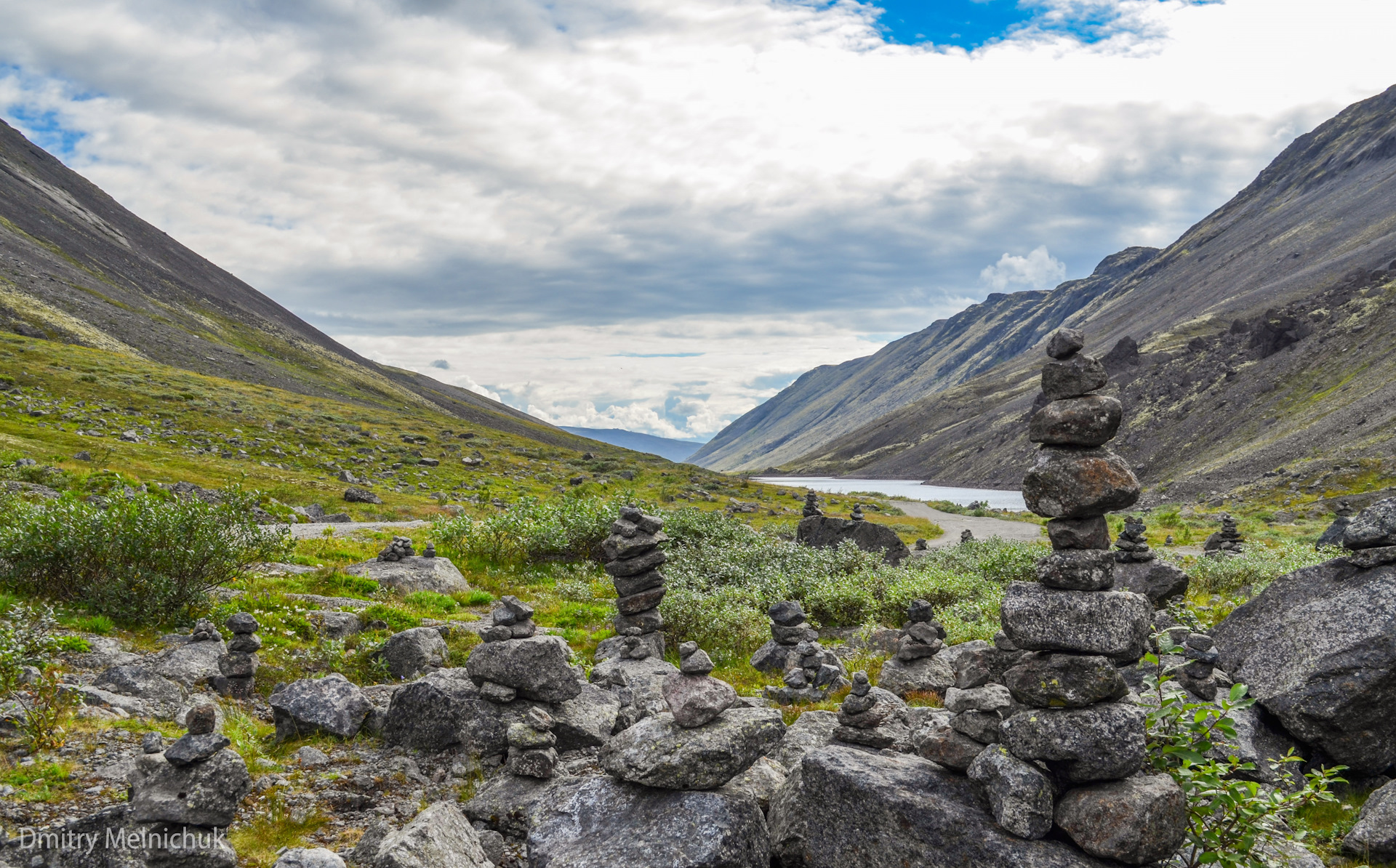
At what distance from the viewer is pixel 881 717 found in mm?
9539

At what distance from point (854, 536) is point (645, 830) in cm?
3027

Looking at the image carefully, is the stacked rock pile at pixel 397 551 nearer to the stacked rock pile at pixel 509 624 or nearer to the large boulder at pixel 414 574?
the large boulder at pixel 414 574

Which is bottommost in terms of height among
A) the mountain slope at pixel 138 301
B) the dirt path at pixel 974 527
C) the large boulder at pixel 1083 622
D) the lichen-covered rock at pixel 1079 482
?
the large boulder at pixel 1083 622

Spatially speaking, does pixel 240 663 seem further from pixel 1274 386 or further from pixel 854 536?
pixel 1274 386

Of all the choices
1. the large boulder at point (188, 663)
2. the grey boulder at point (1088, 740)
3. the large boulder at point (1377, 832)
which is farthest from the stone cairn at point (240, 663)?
the large boulder at point (1377, 832)

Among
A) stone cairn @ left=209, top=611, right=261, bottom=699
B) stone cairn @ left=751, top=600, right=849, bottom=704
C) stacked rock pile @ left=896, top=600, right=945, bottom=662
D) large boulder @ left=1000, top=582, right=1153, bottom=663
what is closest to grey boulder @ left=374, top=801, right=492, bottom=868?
stone cairn @ left=209, top=611, right=261, bottom=699

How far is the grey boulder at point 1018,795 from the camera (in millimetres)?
7371

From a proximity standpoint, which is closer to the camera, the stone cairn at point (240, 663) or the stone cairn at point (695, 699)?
the stone cairn at point (695, 699)

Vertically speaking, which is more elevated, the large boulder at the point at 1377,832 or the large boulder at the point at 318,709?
the large boulder at the point at 1377,832

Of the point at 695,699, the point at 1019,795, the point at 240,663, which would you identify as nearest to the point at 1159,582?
the point at 1019,795

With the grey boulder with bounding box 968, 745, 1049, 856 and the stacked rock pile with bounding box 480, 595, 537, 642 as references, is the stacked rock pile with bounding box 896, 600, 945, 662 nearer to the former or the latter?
the grey boulder with bounding box 968, 745, 1049, 856

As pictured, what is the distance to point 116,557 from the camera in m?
13.8

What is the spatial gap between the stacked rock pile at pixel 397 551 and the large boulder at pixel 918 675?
15.4 meters

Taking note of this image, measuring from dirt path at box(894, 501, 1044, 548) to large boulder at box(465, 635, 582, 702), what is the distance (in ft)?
134
